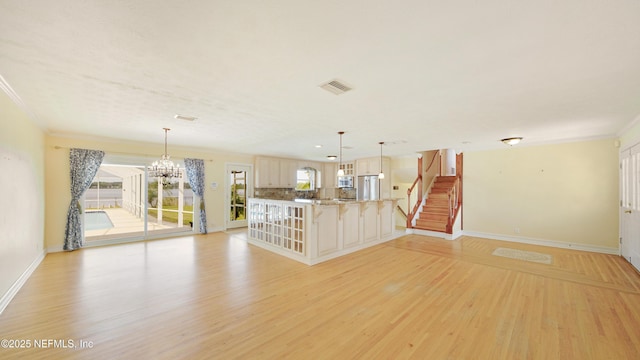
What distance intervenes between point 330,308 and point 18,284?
14.6 ft

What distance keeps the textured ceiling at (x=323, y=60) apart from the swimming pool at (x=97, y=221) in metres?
3.37

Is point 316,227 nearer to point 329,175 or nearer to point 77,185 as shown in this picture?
point 77,185

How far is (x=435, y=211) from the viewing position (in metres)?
7.50

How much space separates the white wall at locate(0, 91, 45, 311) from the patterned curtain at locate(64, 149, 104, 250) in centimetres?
68

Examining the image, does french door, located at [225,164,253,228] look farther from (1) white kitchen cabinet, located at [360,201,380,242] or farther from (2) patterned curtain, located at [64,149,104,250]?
(1) white kitchen cabinet, located at [360,201,380,242]

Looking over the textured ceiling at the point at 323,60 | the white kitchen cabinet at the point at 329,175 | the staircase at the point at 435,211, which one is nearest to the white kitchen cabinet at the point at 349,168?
the white kitchen cabinet at the point at 329,175

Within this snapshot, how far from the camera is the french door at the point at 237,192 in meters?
7.98

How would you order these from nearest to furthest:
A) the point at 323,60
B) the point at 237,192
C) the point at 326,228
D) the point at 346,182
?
the point at 323,60
the point at 326,228
the point at 237,192
the point at 346,182

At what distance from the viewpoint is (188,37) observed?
179 centimetres

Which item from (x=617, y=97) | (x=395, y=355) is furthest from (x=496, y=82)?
(x=395, y=355)

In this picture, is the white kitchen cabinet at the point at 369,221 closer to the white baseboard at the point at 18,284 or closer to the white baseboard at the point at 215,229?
the white baseboard at the point at 215,229

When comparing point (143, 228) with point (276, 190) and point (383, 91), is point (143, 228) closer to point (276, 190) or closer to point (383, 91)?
point (276, 190)

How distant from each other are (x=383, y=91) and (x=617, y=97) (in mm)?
2997

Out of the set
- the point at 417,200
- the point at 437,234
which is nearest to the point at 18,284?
the point at 437,234
